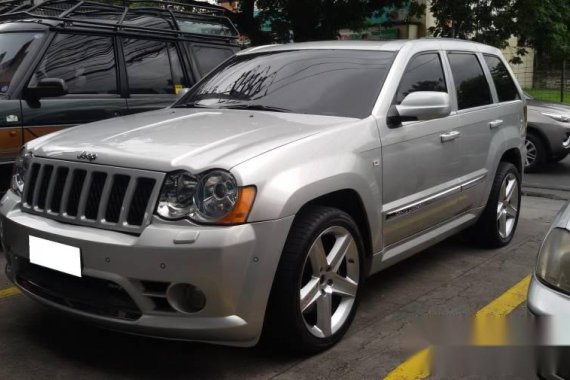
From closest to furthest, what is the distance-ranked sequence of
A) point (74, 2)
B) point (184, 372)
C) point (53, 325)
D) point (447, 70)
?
point (184, 372) < point (53, 325) < point (447, 70) < point (74, 2)

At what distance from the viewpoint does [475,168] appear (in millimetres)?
4801

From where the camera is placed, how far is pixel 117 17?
6.28m

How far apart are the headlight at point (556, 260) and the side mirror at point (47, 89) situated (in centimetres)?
389

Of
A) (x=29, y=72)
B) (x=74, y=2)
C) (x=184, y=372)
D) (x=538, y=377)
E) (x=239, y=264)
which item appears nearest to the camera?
(x=538, y=377)

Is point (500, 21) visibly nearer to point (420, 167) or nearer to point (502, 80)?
point (502, 80)

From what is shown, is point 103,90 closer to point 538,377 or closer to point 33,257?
point 33,257

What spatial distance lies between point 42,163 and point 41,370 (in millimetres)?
1056

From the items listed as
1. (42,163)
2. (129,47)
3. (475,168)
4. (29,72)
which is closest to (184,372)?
(42,163)

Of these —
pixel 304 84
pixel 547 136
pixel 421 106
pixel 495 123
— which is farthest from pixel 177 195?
pixel 547 136

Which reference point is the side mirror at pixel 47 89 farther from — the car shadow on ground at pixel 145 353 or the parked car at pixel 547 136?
the parked car at pixel 547 136

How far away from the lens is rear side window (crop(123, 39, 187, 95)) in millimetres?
6066

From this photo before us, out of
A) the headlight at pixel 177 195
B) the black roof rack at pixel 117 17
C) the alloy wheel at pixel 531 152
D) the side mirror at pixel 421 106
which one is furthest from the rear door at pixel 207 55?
the alloy wheel at pixel 531 152

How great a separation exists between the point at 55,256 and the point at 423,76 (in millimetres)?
2690

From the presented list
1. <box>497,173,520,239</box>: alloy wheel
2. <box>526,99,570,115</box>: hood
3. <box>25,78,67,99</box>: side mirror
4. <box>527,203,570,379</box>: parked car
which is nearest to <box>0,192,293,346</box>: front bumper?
<box>527,203,570,379</box>: parked car
